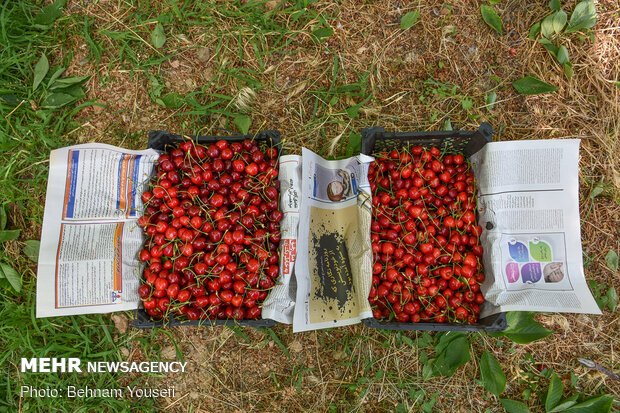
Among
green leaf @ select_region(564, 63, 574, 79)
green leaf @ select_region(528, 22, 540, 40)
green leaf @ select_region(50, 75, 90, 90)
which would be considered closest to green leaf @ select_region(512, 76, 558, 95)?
green leaf @ select_region(564, 63, 574, 79)

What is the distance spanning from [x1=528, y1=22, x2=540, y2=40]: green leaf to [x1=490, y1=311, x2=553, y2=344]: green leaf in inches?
76.3

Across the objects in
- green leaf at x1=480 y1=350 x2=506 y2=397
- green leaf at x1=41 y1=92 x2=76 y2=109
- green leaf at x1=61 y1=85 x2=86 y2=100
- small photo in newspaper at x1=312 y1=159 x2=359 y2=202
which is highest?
green leaf at x1=61 y1=85 x2=86 y2=100

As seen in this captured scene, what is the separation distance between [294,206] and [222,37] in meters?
1.41

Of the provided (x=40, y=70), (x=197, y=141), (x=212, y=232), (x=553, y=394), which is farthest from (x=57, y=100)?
(x=553, y=394)

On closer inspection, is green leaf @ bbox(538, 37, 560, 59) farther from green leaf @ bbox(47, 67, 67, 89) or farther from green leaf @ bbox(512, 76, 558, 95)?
green leaf @ bbox(47, 67, 67, 89)

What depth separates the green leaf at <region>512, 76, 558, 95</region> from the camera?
255cm

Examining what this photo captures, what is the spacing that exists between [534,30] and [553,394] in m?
2.49

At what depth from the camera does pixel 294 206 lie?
2248 mm

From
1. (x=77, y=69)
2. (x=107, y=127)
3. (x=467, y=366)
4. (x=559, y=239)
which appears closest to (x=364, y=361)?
(x=467, y=366)

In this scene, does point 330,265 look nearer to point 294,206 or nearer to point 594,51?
point 294,206

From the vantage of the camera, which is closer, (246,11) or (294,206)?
(294,206)

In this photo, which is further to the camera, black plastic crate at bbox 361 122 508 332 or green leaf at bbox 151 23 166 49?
green leaf at bbox 151 23 166 49

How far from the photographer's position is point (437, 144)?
2395 millimetres

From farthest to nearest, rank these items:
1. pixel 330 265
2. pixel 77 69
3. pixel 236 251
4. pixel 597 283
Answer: pixel 77 69, pixel 597 283, pixel 330 265, pixel 236 251
